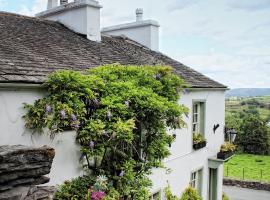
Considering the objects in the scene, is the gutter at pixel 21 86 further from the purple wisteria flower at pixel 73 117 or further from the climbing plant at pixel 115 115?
the purple wisteria flower at pixel 73 117

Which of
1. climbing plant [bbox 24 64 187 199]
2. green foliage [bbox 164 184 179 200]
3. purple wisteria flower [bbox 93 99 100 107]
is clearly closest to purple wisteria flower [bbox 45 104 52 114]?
climbing plant [bbox 24 64 187 199]

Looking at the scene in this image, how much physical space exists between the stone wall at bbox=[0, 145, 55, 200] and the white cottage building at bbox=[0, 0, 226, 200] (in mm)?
1428

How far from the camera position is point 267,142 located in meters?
52.4

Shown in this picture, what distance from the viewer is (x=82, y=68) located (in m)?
9.84

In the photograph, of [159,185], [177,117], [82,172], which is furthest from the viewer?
[159,185]

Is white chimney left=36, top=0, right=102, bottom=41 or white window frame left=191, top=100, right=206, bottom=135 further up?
white chimney left=36, top=0, right=102, bottom=41

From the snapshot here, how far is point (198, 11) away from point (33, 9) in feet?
25.9

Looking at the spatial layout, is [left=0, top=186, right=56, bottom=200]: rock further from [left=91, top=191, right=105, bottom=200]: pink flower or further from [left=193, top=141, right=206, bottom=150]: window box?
[left=193, top=141, right=206, bottom=150]: window box

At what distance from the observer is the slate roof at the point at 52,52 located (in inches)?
316

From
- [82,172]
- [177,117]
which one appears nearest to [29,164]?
[82,172]

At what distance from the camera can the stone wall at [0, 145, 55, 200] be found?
17.5 ft

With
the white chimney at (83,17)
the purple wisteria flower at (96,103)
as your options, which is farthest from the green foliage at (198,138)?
the purple wisteria flower at (96,103)

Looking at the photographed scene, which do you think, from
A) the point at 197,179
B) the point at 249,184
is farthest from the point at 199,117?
Answer: the point at 249,184

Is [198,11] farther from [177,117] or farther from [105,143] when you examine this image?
[105,143]
